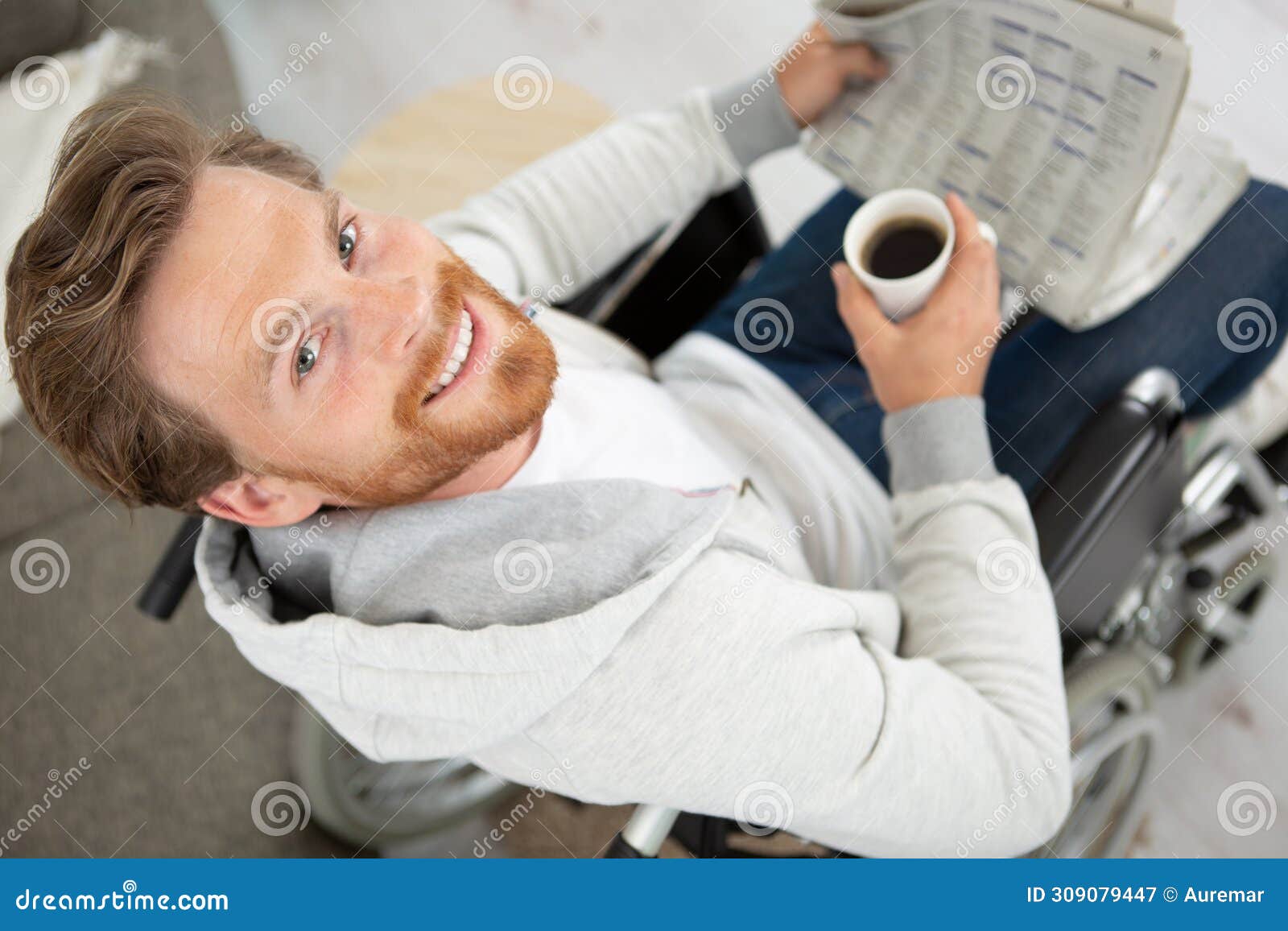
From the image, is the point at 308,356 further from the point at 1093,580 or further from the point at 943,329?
the point at 1093,580

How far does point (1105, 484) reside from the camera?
80cm

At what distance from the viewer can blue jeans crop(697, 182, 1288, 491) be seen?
3.25 ft

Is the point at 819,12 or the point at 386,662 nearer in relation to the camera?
the point at 386,662

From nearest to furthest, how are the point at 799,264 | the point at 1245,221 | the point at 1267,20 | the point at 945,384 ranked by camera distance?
1. the point at 945,384
2. the point at 1245,221
3. the point at 799,264
4. the point at 1267,20

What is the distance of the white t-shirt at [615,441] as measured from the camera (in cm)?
86

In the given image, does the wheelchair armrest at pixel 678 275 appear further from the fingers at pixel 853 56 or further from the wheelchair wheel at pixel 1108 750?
the wheelchair wheel at pixel 1108 750

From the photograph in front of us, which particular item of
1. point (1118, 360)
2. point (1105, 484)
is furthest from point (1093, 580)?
point (1118, 360)

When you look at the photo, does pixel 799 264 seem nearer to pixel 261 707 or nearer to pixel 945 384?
pixel 945 384

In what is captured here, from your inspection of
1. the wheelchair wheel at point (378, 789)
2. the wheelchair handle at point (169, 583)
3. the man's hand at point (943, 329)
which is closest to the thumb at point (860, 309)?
the man's hand at point (943, 329)

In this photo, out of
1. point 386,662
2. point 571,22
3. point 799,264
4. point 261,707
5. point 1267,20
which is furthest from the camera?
point 571,22

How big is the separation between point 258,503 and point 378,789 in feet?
2.39

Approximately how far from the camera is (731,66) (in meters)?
1.90

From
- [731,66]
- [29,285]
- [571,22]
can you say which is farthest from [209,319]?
[571,22]

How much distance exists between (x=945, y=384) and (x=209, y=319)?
0.64 metres
